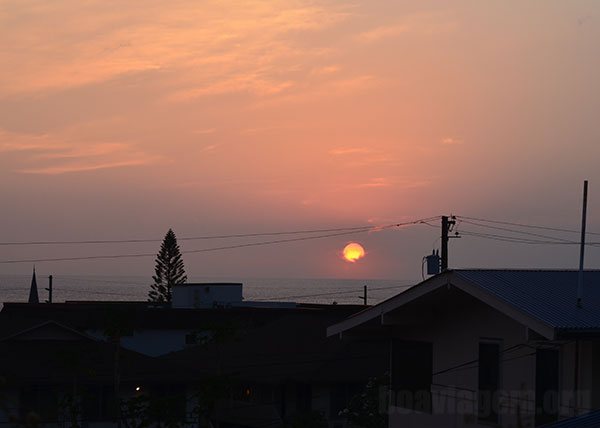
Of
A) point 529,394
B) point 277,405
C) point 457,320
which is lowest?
point 277,405

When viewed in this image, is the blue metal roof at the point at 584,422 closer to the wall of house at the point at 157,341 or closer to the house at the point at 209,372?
the house at the point at 209,372

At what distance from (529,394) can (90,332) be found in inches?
1334

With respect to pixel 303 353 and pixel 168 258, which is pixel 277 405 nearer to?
pixel 303 353

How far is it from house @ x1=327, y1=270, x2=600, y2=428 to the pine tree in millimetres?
87829

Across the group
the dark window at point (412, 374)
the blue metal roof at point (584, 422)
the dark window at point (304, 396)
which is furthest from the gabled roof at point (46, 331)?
the blue metal roof at point (584, 422)

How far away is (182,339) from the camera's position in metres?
48.5

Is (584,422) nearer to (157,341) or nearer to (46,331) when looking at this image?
(46,331)

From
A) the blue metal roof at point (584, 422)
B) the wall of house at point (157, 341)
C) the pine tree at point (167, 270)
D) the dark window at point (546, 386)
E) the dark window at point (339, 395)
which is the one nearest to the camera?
the blue metal roof at point (584, 422)

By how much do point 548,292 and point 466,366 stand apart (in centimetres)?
227

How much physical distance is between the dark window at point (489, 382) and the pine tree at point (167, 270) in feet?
297

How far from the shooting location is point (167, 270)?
107938mm

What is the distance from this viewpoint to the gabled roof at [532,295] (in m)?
14.6

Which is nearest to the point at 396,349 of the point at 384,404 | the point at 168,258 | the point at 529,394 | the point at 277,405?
the point at 384,404

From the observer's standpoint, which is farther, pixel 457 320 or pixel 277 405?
pixel 277 405
